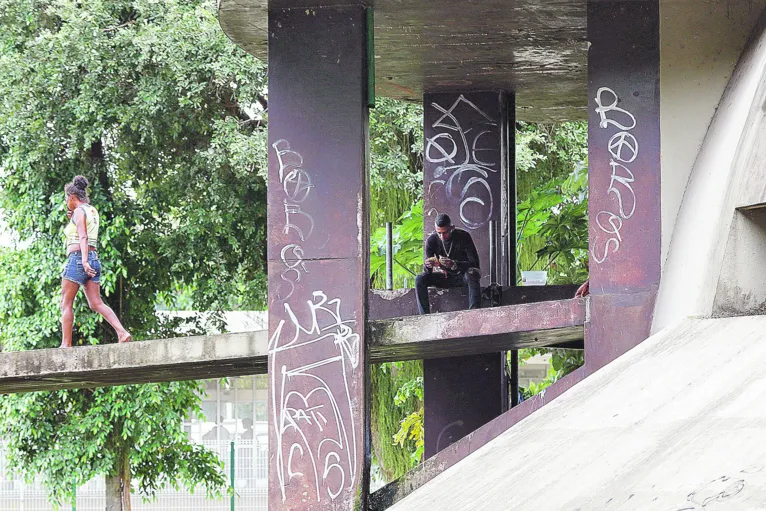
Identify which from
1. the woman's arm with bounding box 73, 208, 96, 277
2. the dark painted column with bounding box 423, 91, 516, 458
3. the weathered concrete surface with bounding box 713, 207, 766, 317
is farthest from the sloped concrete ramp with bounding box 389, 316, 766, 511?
the dark painted column with bounding box 423, 91, 516, 458

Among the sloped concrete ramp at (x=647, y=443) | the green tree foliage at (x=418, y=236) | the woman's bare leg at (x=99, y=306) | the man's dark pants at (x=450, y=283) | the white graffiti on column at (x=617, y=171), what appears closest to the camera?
the sloped concrete ramp at (x=647, y=443)

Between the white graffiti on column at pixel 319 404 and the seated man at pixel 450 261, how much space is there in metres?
2.33

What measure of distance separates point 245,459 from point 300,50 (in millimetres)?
15197

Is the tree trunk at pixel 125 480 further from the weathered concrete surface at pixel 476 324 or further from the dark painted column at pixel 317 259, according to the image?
the weathered concrete surface at pixel 476 324

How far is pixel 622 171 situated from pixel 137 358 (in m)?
4.18

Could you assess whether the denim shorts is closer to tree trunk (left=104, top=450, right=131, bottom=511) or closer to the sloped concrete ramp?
the sloped concrete ramp

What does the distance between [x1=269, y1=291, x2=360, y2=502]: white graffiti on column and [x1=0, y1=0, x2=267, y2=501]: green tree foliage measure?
750 centimetres

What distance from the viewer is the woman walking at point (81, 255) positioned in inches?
348

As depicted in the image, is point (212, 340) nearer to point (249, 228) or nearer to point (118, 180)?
point (249, 228)

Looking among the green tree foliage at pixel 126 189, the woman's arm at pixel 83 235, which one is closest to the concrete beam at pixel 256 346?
the woman's arm at pixel 83 235

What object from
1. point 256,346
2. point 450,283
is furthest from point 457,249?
point 256,346

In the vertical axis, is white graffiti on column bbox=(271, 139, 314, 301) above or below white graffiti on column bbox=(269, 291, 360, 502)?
above

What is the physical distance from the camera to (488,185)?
1188cm

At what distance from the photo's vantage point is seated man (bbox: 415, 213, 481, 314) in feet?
33.2
